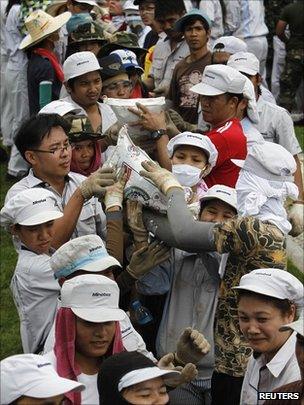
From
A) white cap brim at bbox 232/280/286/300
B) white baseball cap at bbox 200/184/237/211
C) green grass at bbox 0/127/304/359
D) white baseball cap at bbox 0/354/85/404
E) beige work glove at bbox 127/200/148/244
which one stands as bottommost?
green grass at bbox 0/127/304/359

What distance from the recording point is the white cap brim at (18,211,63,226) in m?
5.99

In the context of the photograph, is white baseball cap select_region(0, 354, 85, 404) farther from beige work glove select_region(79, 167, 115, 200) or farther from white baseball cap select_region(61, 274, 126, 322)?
beige work glove select_region(79, 167, 115, 200)

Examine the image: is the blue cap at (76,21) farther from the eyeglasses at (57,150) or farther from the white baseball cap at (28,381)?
the white baseball cap at (28,381)

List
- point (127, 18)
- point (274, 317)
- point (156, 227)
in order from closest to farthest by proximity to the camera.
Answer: point (274, 317) → point (156, 227) → point (127, 18)

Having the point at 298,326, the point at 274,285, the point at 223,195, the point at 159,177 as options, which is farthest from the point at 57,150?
the point at 298,326

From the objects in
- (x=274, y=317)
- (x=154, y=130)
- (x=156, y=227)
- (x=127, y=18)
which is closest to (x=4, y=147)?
(x=127, y=18)

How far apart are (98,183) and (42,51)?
4.43m

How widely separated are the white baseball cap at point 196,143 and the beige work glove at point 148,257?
0.75 meters

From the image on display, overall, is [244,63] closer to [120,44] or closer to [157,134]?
[120,44]

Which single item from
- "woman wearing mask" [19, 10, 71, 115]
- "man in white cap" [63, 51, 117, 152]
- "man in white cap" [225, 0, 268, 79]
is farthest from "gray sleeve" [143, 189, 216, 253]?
"man in white cap" [225, 0, 268, 79]

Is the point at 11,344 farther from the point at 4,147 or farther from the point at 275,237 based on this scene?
the point at 4,147

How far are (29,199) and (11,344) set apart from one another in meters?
2.60

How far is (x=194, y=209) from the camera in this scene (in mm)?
6074

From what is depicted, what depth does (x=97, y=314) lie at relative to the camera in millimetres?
5180
